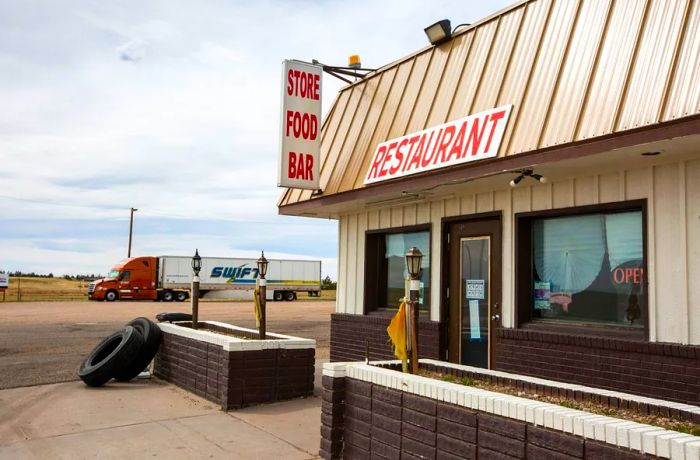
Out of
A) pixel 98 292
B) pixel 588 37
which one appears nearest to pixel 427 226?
pixel 588 37

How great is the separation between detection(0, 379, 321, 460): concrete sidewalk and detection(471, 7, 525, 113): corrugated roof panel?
4.40 m

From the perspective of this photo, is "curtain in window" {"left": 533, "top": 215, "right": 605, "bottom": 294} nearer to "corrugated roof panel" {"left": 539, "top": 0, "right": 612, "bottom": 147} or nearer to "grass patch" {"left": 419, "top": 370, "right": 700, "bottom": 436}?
"corrugated roof panel" {"left": 539, "top": 0, "right": 612, "bottom": 147}

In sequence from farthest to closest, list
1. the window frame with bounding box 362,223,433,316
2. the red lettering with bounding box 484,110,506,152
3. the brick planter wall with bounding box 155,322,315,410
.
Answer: the window frame with bounding box 362,223,433,316, the brick planter wall with bounding box 155,322,315,410, the red lettering with bounding box 484,110,506,152

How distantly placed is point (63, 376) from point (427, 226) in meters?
6.92

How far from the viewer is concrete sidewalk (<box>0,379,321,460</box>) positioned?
6031 mm

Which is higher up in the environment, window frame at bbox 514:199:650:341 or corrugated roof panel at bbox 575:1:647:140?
corrugated roof panel at bbox 575:1:647:140

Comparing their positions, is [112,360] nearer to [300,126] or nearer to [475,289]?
[300,126]

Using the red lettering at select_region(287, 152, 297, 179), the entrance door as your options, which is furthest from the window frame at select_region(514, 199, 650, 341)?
the red lettering at select_region(287, 152, 297, 179)

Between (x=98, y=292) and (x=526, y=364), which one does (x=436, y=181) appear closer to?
(x=526, y=364)

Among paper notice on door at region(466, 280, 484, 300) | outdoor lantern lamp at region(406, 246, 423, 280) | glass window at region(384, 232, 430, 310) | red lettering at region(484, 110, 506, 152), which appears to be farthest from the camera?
glass window at region(384, 232, 430, 310)

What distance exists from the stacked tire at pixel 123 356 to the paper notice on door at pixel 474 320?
5.29 meters

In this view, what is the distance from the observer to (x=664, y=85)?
525 cm

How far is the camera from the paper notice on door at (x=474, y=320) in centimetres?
817

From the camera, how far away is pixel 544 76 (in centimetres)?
659
